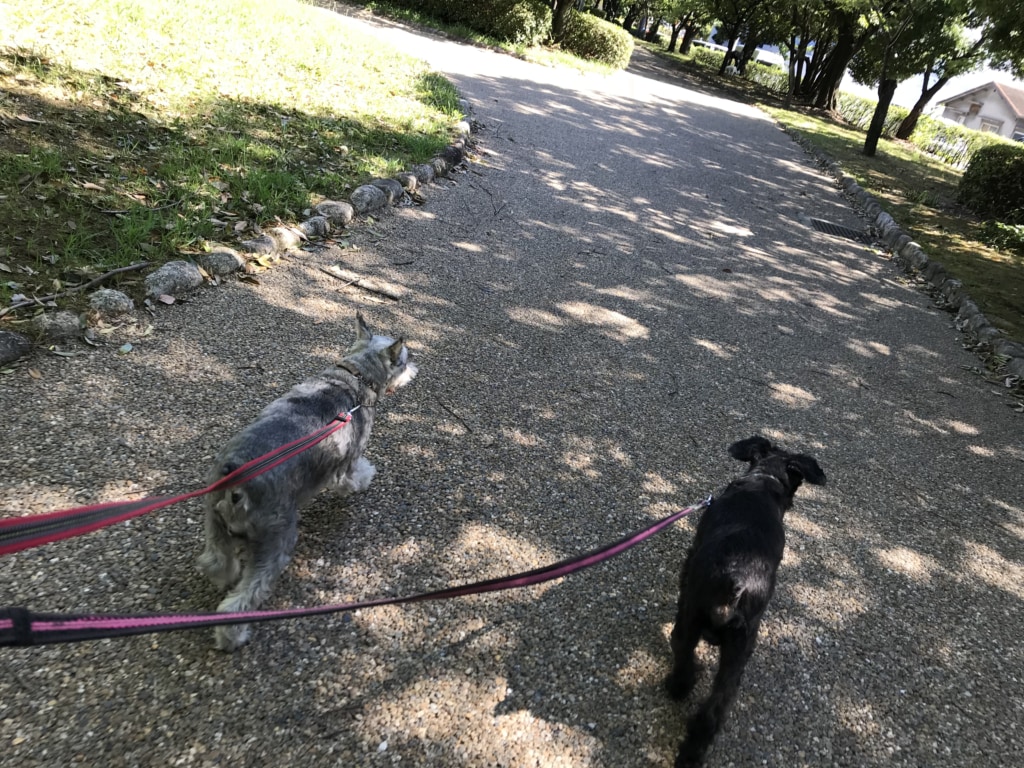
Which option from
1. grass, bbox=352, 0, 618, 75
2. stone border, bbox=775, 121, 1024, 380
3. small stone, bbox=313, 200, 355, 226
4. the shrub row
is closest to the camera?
small stone, bbox=313, 200, 355, 226

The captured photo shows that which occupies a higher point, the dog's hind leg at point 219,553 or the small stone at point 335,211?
the small stone at point 335,211

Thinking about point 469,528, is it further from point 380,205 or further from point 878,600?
point 380,205

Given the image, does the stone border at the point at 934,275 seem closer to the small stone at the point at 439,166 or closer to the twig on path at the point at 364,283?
the twig on path at the point at 364,283

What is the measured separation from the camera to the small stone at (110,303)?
380cm

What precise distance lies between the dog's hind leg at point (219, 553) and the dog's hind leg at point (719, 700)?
6.07 feet

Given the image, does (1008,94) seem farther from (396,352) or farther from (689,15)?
(396,352)

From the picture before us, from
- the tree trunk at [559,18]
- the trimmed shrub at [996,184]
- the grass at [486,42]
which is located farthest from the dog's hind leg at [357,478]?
the tree trunk at [559,18]

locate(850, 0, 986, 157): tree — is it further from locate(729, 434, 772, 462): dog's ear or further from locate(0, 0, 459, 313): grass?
locate(729, 434, 772, 462): dog's ear

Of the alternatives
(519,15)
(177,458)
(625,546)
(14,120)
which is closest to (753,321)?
(625,546)

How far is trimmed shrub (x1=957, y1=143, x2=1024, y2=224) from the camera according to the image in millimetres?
11172

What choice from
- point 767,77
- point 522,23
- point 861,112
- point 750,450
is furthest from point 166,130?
point 767,77

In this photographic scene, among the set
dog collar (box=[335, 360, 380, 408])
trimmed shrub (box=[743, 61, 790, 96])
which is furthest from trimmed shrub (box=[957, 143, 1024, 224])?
trimmed shrub (box=[743, 61, 790, 96])

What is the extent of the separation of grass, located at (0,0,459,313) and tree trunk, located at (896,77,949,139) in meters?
18.0

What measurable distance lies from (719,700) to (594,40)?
74.3 ft
